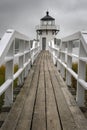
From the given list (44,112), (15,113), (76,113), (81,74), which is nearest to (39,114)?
(44,112)

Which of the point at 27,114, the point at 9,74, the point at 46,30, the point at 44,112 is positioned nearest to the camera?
the point at 27,114

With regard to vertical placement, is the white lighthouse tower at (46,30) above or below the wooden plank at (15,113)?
above

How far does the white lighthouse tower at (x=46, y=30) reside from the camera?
38.9 metres

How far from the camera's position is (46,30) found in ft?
129

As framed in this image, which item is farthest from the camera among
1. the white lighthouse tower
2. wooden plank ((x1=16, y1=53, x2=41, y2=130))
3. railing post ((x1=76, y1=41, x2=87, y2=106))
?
the white lighthouse tower

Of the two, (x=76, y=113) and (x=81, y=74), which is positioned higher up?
(x=81, y=74)

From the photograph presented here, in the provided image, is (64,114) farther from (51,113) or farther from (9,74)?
(9,74)

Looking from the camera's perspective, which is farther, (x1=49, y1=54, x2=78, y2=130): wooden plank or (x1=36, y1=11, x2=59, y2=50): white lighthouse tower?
(x1=36, y1=11, x2=59, y2=50): white lighthouse tower

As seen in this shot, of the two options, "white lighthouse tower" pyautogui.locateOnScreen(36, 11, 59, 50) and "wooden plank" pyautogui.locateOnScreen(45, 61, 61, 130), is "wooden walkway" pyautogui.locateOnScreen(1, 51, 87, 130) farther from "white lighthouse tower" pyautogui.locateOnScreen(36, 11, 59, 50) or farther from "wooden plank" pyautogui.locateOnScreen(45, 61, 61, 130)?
"white lighthouse tower" pyautogui.locateOnScreen(36, 11, 59, 50)

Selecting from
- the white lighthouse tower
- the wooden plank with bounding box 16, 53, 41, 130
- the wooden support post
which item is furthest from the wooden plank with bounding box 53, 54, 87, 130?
the white lighthouse tower

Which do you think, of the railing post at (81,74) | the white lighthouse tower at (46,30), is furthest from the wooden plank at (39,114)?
the white lighthouse tower at (46,30)

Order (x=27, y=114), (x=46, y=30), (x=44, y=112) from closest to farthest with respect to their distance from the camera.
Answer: (x=27, y=114), (x=44, y=112), (x=46, y=30)

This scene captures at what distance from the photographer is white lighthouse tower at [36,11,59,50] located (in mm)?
38938

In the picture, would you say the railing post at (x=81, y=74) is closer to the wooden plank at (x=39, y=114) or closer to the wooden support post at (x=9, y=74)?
the wooden plank at (x=39, y=114)
